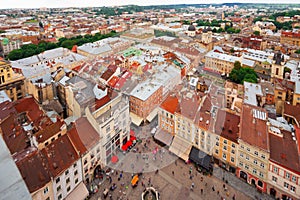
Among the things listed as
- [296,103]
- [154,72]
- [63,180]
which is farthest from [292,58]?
[63,180]

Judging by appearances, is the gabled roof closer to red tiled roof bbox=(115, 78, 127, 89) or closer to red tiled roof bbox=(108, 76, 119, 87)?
red tiled roof bbox=(115, 78, 127, 89)

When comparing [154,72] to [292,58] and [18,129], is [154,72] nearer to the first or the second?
[18,129]

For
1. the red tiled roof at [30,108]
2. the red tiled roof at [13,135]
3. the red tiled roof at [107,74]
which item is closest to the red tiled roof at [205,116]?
the red tiled roof at [13,135]

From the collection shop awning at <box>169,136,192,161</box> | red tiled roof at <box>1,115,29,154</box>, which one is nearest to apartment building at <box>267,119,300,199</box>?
shop awning at <box>169,136,192,161</box>

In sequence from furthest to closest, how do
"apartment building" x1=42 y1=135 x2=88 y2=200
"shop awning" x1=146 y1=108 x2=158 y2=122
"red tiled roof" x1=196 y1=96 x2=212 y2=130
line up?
"shop awning" x1=146 y1=108 x2=158 y2=122 < "red tiled roof" x1=196 y1=96 x2=212 y2=130 < "apartment building" x1=42 y1=135 x2=88 y2=200

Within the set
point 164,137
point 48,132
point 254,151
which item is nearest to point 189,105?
point 164,137

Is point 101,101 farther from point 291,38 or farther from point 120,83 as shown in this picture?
point 291,38

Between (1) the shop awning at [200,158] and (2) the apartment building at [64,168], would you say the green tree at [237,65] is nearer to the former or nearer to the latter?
(1) the shop awning at [200,158]
